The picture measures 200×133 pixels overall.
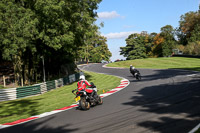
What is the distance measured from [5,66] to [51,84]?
21.9 m

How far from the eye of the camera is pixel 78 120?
811 centimetres

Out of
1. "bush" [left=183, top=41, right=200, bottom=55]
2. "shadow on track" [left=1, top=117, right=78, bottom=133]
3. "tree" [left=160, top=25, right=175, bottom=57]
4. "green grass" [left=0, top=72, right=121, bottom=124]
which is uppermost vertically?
"tree" [left=160, top=25, right=175, bottom=57]

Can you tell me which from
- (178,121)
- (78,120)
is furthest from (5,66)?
(178,121)

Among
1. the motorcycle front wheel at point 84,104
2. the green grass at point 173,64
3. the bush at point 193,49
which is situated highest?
the bush at point 193,49

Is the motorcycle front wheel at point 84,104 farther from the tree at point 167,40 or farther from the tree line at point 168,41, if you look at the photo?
the tree at point 167,40

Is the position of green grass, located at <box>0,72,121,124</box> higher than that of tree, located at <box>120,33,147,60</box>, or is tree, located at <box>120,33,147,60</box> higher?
tree, located at <box>120,33,147,60</box>

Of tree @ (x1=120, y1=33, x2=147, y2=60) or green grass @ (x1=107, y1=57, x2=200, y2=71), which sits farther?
tree @ (x1=120, y1=33, x2=147, y2=60)

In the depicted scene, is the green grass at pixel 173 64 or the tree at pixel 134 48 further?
the tree at pixel 134 48

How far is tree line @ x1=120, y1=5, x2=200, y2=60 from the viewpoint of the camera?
7200cm

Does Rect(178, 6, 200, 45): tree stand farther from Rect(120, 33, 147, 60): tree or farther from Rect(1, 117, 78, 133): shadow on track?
Rect(1, 117, 78, 133): shadow on track

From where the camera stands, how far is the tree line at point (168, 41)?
72.0m

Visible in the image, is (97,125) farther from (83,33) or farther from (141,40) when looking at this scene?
(141,40)

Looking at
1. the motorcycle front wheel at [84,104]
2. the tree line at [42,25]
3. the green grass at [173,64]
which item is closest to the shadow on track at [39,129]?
the motorcycle front wheel at [84,104]

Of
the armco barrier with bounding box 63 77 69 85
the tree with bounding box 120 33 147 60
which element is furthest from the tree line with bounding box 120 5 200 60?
the armco barrier with bounding box 63 77 69 85
